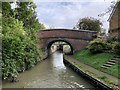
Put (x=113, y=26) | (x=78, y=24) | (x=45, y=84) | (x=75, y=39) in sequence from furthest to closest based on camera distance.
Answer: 1. (x=78, y=24)
2. (x=75, y=39)
3. (x=113, y=26)
4. (x=45, y=84)

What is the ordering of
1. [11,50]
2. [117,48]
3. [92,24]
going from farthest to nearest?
1. [92,24]
2. [117,48]
3. [11,50]

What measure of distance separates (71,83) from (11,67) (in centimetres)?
425

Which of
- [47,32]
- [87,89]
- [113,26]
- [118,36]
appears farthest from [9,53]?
[47,32]

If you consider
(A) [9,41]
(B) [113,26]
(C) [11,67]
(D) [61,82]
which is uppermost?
(B) [113,26]

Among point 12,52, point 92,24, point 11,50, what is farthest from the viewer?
point 92,24

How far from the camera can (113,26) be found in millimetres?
26828

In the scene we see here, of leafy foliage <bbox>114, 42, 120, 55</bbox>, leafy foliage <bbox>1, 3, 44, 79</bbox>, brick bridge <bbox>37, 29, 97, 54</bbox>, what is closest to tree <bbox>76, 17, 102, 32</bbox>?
brick bridge <bbox>37, 29, 97, 54</bbox>

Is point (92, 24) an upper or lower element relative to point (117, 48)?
upper

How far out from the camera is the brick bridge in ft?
108

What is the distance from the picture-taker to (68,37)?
33.7 meters

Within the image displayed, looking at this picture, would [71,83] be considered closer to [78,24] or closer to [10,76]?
[10,76]

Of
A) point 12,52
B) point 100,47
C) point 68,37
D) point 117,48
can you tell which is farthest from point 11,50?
point 68,37

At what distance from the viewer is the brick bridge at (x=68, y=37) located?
32844 millimetres

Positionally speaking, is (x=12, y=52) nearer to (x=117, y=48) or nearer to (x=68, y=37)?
(x=117, y=48)
